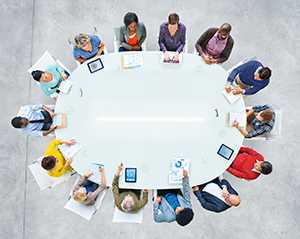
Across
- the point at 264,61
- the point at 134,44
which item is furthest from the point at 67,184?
the point at 264,61

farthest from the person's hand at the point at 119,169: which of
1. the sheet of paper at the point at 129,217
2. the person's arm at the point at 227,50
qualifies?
the person's arm at the point at 227,50

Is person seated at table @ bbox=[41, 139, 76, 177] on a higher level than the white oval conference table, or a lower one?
lower

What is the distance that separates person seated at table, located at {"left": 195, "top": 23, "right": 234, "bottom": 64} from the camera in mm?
4106

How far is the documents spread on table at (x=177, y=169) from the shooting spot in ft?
13.2

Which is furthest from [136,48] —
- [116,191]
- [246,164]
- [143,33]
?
[246,164]

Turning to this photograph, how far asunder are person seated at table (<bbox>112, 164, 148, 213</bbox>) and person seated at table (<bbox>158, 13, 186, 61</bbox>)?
1234 mm

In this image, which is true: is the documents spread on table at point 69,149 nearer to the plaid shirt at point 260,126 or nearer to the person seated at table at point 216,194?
the person seated at table at point 216,194

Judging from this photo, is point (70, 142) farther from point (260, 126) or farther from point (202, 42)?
point (260, 126)

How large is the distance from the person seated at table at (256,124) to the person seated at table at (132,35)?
4.01 feet

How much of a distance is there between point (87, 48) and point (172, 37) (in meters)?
0.83

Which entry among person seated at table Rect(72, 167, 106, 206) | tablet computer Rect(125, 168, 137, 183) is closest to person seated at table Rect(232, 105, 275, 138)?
tablet computer Rect(125, 168, 137, 183)

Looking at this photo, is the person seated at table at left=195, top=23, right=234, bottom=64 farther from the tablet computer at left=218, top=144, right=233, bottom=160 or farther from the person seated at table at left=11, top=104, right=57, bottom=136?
the person seated at table at left=11, top=104, right=57, bottom=136

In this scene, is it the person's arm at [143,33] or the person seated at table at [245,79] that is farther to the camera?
the person's arm at [143,33]

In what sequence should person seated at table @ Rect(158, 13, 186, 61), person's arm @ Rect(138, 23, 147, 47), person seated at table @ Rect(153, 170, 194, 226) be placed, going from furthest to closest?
person's arm @ Rect(138, 23, 147, 47) → person seated at table @ Rect(158, 13, 186, 61) → person seated at table @ Rect(153, 170, 194, 226)
